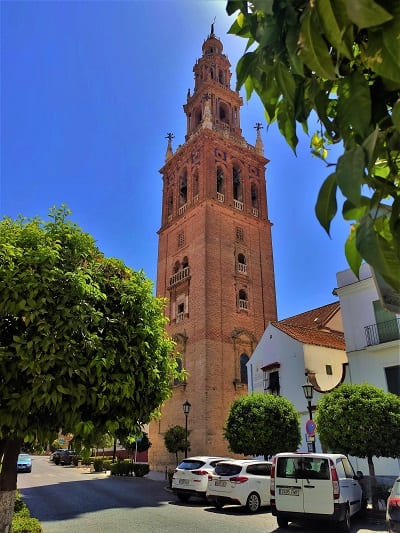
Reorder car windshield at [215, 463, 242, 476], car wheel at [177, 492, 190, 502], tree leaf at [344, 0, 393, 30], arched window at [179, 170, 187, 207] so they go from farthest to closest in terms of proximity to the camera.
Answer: arched window at [179, 170, 187, 207]
car wheel at [177, 492, 190, 502]
car windshield at [215, 463, 242, 476]
tree leaf at [344, 0, 393, 30]

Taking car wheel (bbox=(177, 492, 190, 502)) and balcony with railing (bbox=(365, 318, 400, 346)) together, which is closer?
car wheel (bbox=(177, 492, 190, 502))

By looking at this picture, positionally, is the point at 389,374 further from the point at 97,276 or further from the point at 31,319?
the point at 31,319

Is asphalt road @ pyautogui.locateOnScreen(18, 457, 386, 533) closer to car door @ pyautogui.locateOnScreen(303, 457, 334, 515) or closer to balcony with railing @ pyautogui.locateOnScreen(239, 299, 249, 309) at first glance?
car door @ pyautogui.locateOnScreen(303, 457, 334, 515)

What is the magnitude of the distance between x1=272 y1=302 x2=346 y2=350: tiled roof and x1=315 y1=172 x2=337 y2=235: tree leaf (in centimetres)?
2161

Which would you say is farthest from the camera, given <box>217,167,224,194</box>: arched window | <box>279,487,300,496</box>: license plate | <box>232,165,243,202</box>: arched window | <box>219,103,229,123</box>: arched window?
<box>219,103,229,123</box>: arched window

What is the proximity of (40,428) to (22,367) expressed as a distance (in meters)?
0.99

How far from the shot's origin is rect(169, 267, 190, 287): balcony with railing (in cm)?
3225

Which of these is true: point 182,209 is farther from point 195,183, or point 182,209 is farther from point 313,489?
point 313,489

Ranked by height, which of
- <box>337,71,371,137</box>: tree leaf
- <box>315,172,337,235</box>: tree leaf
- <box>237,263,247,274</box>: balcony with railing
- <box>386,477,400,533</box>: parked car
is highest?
<box>237,263,247,274</box>: balcony with railing

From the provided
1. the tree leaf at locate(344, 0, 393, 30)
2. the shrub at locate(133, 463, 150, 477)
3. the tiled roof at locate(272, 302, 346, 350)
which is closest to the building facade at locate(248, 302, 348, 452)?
the tiled roof at locate(272, 302, 346, 350)

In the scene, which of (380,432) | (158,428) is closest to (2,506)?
(380,432)

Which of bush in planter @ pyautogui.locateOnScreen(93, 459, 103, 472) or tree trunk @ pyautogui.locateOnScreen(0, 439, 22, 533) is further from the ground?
tree trunk @ pyautogui.locateOnScreen(0, 439, 22, 533)

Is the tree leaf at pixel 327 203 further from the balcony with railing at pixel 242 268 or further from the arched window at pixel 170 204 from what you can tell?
the arched window at pixel 170 204

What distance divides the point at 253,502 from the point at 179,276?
20.8 metres
